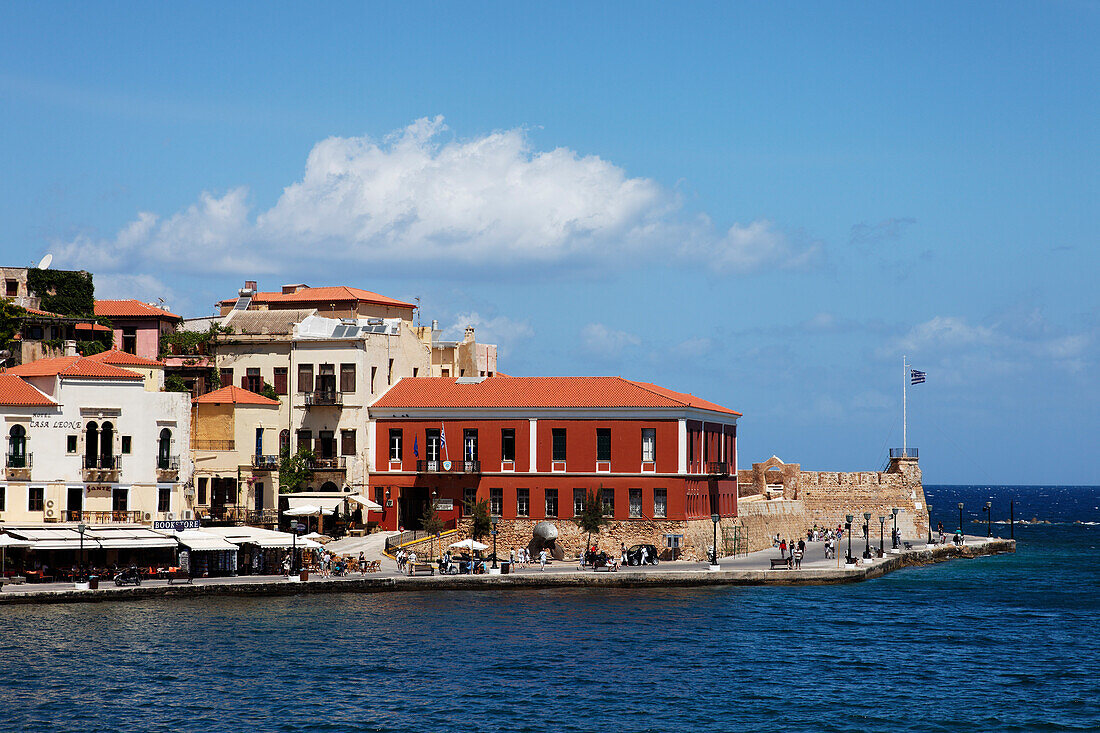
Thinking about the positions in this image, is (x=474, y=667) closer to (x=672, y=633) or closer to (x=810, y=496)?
(x=672, y=633)

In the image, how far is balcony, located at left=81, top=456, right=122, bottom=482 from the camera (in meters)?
65.2

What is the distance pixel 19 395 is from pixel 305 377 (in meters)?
17.4

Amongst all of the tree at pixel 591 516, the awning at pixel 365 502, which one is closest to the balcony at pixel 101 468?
the awning at pixel 365 502

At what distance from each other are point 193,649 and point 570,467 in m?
29.6

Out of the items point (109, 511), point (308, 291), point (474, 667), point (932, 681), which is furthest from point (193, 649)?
point (308, 291)

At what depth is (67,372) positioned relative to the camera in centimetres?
6531

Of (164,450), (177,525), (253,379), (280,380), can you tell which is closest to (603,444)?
(280,380)

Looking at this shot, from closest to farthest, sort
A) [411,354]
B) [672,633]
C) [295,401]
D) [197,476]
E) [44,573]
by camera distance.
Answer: [672,633] → [44,573] → [197,476] → [295,401] → [411,354]

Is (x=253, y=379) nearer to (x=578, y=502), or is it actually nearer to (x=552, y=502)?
(x=552, y=502)

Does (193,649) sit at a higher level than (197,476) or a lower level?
lower

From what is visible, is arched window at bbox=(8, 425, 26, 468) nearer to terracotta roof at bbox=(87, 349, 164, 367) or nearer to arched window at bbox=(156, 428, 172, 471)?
arched window at bbox=(156, 428, 172, 471)

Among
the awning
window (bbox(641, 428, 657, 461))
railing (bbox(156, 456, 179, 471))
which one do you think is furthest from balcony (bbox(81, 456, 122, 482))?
window (bbox(641, 428, 657, 461))

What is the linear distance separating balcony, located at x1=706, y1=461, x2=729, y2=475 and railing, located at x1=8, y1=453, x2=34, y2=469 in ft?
114

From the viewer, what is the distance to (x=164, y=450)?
222 feet
